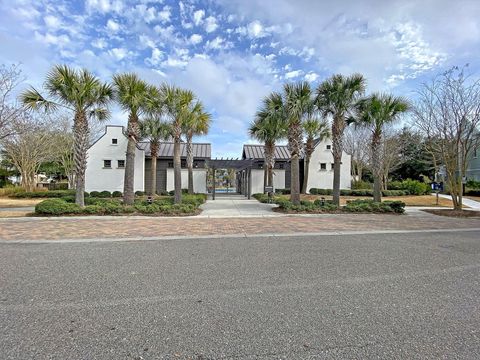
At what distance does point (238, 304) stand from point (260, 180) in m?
25.5

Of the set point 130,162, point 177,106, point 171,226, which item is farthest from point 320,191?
point 171,226

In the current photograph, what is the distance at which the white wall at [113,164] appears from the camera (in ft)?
83.5

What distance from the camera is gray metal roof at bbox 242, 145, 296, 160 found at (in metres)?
29.8

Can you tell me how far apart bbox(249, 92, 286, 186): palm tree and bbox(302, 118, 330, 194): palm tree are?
4.14m

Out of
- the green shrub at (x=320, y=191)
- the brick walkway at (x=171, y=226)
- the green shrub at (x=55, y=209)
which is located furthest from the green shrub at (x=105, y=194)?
the green shrub at (x=320, y=191)

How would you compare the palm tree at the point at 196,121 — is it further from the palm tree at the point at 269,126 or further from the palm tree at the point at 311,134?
the palm tree at the point at 311,134

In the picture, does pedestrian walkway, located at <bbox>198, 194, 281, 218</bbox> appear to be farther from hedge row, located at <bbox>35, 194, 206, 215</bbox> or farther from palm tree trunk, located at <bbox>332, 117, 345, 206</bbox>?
palm tree trunk, located at <bbox>332, 117, 345, 206</bbox>

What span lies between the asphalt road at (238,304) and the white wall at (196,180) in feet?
68.5

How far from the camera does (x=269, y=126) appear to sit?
1994 centimetres

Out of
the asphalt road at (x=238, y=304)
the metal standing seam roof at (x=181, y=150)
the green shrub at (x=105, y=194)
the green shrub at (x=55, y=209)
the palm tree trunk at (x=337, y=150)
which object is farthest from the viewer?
the metal standing seam roof at (x=181, y=150)

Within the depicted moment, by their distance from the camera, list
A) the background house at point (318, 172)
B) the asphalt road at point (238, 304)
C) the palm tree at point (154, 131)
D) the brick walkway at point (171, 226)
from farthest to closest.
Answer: the background house at point (318, 172) → the palm tree at point (154, 131) → the brick walkway at point (171, 226) → the asphalt road at point (238, 304)

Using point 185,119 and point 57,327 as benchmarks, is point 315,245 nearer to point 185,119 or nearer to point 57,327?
point 57,327

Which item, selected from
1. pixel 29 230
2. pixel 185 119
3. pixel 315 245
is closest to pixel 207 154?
pixel 185 119

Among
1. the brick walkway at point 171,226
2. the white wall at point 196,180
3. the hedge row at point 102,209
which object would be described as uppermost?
the white wall at point 196,180
